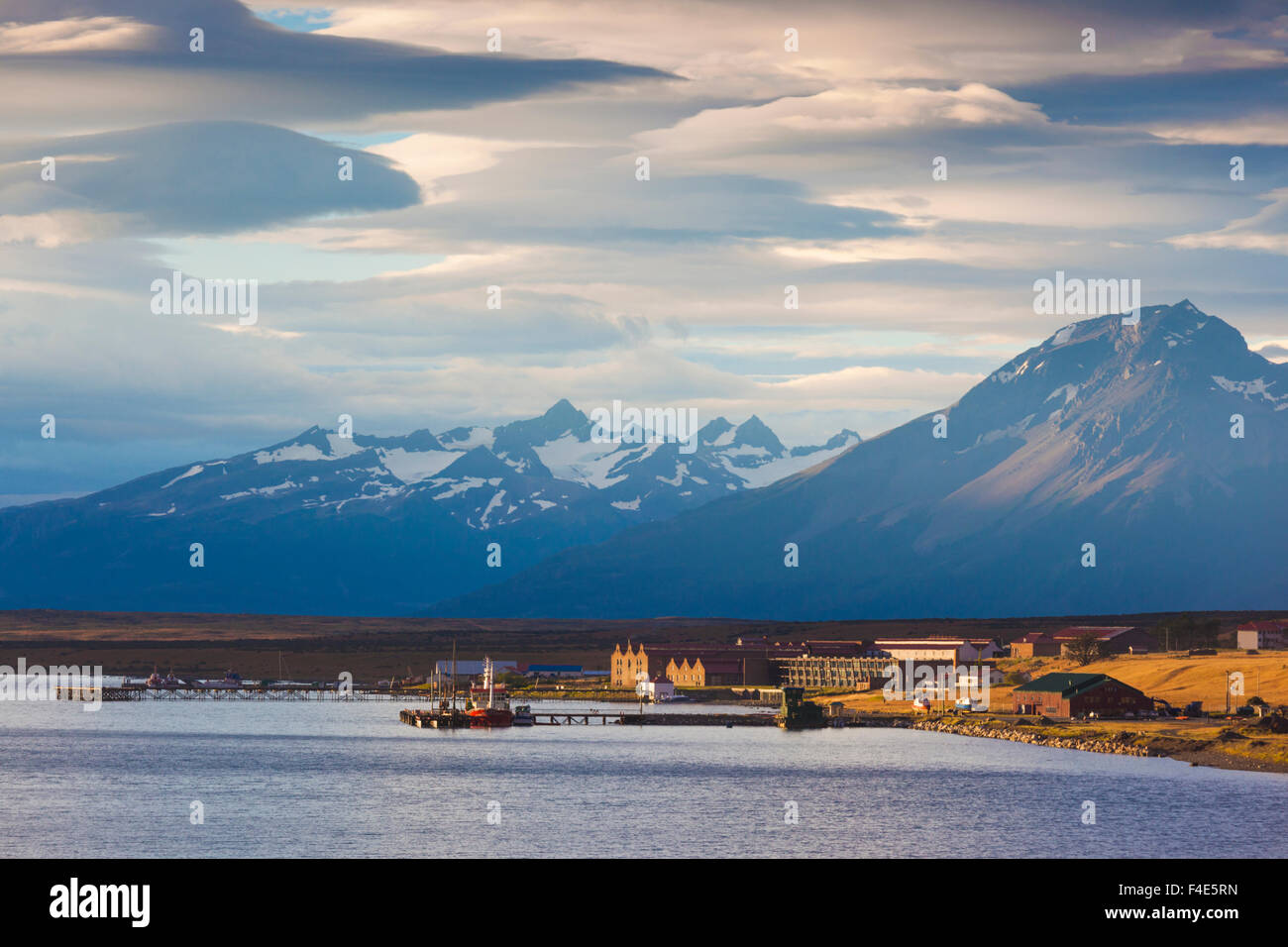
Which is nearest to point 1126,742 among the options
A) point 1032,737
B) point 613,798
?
point 1032,737

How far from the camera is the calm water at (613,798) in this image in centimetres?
6794

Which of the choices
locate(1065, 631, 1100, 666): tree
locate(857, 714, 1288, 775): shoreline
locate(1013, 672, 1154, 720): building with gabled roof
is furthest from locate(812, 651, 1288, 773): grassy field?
locate(1013, 672, 1154, 720): building with gabled roof

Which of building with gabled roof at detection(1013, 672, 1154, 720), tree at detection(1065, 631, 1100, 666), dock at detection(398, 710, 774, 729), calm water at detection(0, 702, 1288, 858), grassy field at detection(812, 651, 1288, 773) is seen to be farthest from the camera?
tree at detection(1065, 631, 1100, 666)

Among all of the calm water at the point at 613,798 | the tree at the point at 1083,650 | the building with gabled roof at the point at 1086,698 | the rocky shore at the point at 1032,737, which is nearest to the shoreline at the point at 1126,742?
the rocky shore at the point at 1032,737

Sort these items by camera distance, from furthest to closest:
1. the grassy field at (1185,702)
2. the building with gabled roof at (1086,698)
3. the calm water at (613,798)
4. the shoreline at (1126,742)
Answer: the building with gabled roof at (1086,698), the grassy field at (1185,702), the shoreline at (1126,742), the calm water at (613,798)

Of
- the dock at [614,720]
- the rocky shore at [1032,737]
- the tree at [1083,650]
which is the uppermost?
the tree at [1083,650]

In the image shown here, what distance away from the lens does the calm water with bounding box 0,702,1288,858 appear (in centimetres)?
6794

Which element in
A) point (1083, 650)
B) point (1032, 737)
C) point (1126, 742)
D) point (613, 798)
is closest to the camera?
point (613, 798)

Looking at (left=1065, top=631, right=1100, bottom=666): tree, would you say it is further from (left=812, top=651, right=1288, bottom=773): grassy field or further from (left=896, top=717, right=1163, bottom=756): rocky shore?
(left=896, top=717, right=1163, bottom=756): rocky shore

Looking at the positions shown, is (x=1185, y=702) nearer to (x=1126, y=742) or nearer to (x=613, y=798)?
(x=1126, y=742)

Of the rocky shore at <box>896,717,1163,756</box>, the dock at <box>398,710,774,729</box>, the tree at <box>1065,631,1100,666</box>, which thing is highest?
the tree at <box>1065,631,1100,666</box>

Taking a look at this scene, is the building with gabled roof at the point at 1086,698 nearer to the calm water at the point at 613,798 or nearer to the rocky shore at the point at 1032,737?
the rocky shore at the point at 1032,737

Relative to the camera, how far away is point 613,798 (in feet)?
283
